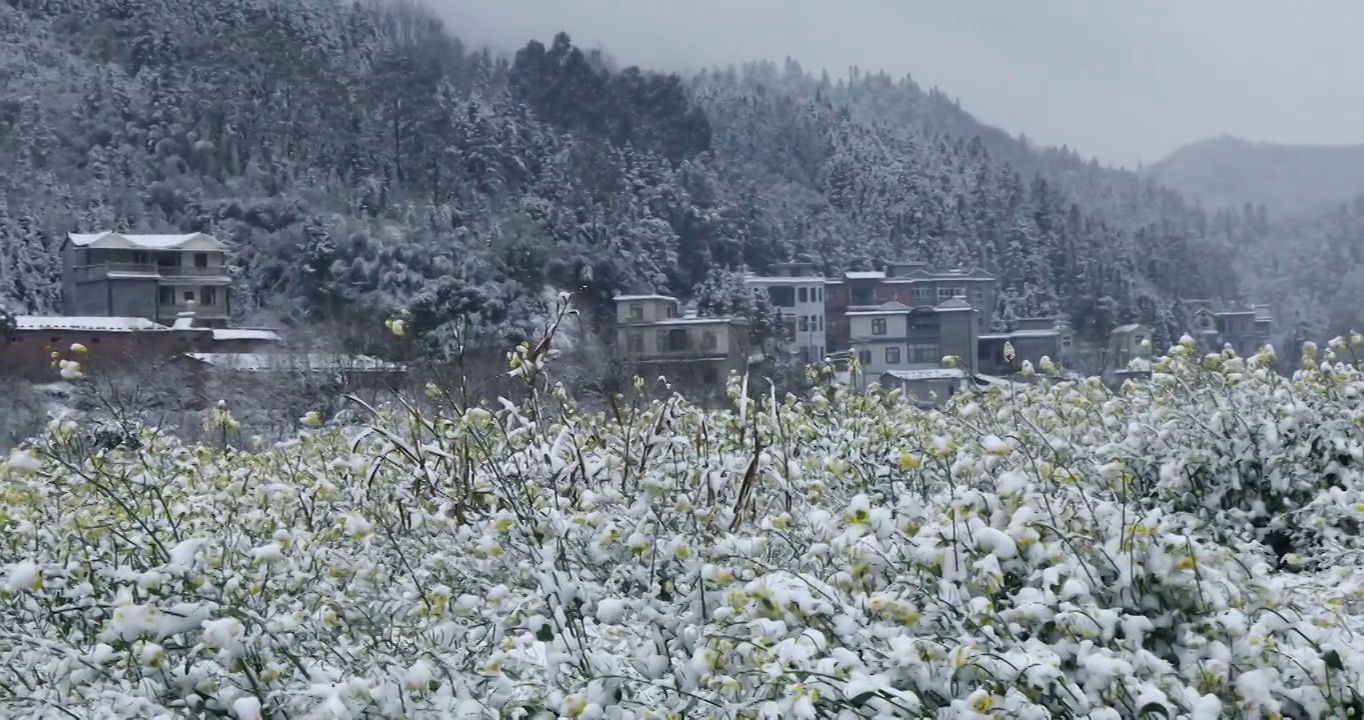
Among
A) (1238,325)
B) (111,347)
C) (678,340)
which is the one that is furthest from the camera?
(1238,325)

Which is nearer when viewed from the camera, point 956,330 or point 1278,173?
point 1278,173

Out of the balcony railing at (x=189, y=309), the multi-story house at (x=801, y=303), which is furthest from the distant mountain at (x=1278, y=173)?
the balcony railing at (x=189, y=309)

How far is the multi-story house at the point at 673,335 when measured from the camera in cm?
3672

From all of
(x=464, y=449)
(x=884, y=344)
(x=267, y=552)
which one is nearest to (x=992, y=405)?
(x=464, y=449)

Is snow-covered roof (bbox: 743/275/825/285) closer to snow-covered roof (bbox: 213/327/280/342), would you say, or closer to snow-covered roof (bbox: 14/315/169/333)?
snow-covered roof (bbox: 213/327/280/342)

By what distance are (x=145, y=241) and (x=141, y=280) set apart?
1942mm

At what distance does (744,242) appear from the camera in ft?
171

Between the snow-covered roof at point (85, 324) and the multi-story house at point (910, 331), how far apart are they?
2136cm

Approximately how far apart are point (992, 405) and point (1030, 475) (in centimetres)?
302

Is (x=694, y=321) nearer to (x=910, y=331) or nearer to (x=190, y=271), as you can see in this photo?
(x=910, y=331)

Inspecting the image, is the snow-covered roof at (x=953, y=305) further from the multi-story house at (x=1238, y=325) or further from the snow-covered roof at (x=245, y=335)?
the snow-covered roof at (x=245, y=335)

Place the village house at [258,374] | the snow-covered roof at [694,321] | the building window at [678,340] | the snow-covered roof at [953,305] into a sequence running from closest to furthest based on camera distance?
the village house at [258,374] → the building window at [678,340] → the snow-covered roof at [694,321] → the snow-covered roof at [953,305]

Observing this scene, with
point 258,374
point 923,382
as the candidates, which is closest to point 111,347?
point 258,374

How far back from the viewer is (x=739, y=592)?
320 cm
